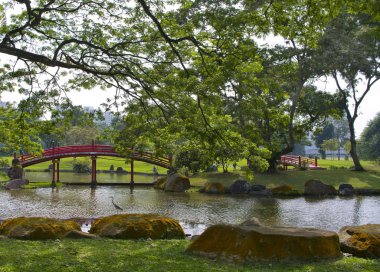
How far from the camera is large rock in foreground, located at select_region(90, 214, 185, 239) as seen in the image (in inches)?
494

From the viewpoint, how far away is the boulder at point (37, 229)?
12.2 metres

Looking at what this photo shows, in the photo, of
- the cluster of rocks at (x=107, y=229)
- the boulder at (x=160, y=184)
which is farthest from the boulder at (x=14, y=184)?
the cluster of rocks at (x=107, y=229)

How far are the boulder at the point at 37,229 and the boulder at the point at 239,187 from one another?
22.2 metres

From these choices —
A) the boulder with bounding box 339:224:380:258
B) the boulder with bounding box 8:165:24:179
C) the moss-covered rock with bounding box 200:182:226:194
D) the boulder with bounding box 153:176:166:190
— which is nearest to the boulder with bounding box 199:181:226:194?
the moss-covered rock with bounding box 200:182:226:194

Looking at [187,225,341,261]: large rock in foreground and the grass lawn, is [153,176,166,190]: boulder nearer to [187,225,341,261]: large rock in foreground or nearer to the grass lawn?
the grass lawn

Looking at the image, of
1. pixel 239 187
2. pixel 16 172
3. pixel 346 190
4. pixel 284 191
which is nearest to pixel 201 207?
pixel 239 187

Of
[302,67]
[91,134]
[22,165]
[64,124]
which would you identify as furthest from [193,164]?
[91,134]

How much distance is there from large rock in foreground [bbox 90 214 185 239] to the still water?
4066 mm

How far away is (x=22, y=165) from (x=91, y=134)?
38518mm

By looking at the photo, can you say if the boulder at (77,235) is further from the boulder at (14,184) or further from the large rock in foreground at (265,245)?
the boulder at (14,184)

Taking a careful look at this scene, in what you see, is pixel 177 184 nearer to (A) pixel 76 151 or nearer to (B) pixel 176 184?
(B) pixel 176 184

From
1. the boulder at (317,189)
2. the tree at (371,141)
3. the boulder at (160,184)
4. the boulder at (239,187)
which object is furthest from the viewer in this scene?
the tree at (371,141)

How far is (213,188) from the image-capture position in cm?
3466

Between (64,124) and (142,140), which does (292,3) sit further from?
(64,124)
